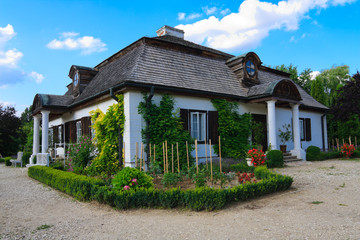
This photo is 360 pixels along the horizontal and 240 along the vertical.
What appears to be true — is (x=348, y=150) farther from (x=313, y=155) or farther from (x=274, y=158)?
(x=274, y=158)

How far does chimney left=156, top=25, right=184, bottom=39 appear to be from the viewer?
16453mm

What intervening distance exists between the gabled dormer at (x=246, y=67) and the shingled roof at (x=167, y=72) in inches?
10.4

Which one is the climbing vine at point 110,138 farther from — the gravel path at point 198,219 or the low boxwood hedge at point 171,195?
the low boxwood hedge at point 171,195

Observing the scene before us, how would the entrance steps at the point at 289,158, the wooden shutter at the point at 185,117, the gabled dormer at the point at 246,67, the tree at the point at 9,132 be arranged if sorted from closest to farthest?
the wooden shutter at the point at 185,117 < the entrance steps at the point at 289,158 < the gabled dormer at the point at 246,67 < the tree at the point at 9,132

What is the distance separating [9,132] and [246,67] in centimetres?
2133

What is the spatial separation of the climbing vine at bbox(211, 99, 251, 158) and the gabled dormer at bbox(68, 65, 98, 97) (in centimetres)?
740

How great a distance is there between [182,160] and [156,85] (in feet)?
10.3

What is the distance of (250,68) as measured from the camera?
14.5 m

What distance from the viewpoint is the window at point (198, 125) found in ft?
37.2

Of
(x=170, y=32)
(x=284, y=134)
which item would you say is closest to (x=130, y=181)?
(x=284, y=134)

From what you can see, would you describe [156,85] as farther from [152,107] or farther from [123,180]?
[123,180]

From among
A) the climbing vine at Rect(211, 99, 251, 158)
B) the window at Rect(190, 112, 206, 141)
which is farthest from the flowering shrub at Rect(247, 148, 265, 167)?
the window at Rect(190, 112, 206, 141)

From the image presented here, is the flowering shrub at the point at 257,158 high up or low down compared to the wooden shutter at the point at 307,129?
down

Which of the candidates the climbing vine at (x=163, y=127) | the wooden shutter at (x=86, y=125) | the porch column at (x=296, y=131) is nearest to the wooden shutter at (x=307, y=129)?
the porch column at (x=296, y=131)
